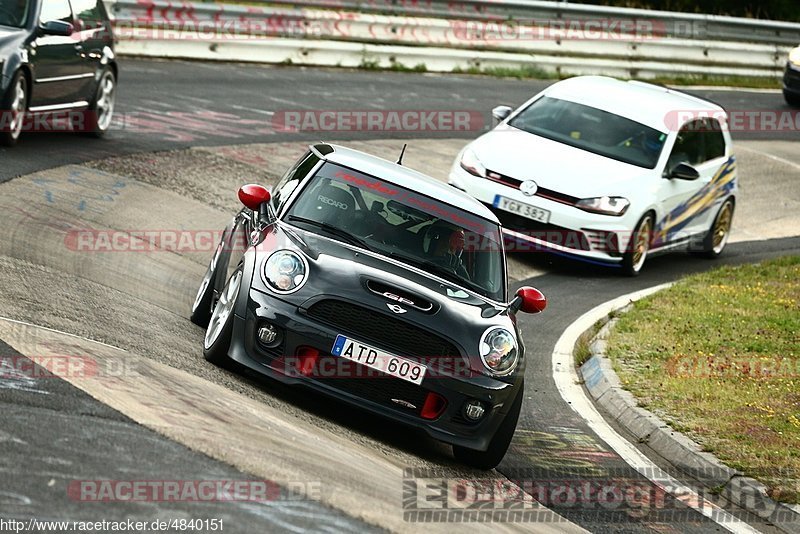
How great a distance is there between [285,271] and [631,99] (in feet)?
30.3

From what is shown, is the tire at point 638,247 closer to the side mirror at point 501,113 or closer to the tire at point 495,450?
the side mirror at point 501,113

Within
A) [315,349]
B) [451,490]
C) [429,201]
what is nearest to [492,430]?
[451,490]

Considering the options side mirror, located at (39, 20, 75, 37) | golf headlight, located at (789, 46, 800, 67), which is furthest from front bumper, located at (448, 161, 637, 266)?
golf headlight, located at (789, 46, 800, 67)

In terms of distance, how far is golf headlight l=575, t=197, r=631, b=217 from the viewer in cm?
1412

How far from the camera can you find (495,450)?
775cm

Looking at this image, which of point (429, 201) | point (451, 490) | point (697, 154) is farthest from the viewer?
point (697, 154)

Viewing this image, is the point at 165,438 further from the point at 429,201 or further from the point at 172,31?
the point at 172,31

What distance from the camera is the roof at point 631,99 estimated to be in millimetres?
15664

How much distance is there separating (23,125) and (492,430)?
8.61m

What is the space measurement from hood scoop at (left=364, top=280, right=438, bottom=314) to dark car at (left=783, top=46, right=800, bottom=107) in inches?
866

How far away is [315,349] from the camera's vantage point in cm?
745

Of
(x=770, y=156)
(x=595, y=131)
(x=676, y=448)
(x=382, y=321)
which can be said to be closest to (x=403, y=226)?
(x=382, y=321)

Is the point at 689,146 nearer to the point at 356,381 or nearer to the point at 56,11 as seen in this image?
the point at 56,11

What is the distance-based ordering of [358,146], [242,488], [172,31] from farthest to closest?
[172,31], [358,146], [242,488]
